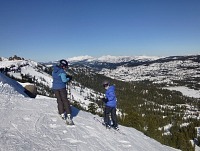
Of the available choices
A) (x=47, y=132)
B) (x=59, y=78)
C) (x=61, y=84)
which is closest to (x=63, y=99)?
(x=61, y=84)

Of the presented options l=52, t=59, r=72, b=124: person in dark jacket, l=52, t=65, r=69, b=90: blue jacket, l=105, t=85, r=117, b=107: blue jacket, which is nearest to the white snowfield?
l=52, t=59, r=72, b=124: person in dark jacket

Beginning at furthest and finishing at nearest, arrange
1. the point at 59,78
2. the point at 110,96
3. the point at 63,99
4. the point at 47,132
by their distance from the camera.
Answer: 1. the point at 110,96
2. the point at 63,99
3. the point at 59,78
4. the point at 47,132

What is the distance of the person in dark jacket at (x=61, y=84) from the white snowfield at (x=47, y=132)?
30.0 inches

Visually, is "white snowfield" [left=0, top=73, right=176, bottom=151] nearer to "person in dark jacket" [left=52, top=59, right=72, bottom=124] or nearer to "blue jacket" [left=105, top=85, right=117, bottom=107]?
"person in dark jacket" [left=52, top=59, right=72, bottom=124]

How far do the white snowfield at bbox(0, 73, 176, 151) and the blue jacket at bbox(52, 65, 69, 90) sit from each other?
203cm

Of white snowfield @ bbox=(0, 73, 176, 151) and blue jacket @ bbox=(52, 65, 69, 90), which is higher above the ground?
blue jacket @ bbox=(52, 65, 69, 90)

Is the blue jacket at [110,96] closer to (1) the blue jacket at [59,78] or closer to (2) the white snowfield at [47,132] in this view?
(2) the white snowfield at [47,132]

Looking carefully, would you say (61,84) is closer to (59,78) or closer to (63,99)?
(59,78)

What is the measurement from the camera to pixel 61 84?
623 inches

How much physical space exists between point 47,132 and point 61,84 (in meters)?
2.98

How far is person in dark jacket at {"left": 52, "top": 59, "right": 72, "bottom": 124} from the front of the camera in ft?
50.8

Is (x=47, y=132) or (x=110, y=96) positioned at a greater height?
(x=110, y=96)

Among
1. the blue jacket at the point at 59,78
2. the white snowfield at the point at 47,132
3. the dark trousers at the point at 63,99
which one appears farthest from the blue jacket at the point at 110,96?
the blue jacket at the point at 59,78

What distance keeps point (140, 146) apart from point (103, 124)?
2909 millimetres
